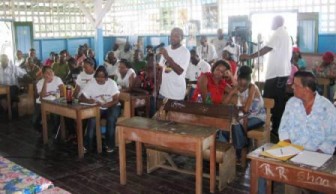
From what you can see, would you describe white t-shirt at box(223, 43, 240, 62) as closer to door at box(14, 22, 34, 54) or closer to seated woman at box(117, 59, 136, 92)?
seated woman at box(117, 59, 136, 92)

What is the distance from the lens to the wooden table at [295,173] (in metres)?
2.43

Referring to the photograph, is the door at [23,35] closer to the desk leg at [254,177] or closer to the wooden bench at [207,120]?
the wooden bench at [207,120]

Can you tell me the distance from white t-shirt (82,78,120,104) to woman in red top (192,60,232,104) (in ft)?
4.61

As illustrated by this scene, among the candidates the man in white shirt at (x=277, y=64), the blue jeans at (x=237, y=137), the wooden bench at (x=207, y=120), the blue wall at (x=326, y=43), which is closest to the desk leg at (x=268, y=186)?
the wooden bench at (x=207, y=120)

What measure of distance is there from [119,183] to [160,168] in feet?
1.93

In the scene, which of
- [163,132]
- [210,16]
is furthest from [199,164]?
[210,16]

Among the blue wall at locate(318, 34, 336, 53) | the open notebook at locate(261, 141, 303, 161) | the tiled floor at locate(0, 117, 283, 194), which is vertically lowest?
the tiled floor at locate(0, 117, 283, 194)

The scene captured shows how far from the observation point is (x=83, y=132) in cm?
566

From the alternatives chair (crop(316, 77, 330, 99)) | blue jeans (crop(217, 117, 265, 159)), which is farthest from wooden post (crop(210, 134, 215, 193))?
chair (crop(316, 77, 330, 99))

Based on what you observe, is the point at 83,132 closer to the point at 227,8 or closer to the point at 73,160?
the point at 73,160

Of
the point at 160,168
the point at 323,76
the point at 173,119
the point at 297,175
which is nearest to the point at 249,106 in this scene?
the point at 173,119

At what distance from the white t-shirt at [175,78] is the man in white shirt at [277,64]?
1.41 meters

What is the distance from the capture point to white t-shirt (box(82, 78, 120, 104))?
5.45m

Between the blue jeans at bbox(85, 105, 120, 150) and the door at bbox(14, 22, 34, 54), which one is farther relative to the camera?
the door at bbox(14, 22, 34, 54)
